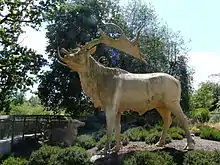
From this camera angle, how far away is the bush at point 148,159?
8469 millimetres

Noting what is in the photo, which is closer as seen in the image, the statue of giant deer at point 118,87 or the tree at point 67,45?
the statue of giant deer at point 118,87

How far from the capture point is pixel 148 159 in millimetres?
8508

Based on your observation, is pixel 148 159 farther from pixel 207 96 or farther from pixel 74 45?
pixel 207 96

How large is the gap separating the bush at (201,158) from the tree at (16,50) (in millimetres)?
10957

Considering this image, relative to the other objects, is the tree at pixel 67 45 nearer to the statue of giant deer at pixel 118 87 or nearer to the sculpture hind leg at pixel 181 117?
the statue of giant deer at pixel 118 87

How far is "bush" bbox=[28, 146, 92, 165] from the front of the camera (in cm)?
924

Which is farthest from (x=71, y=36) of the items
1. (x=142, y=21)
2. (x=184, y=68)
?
(x=184, y=68)

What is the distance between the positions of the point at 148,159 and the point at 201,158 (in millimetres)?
1192

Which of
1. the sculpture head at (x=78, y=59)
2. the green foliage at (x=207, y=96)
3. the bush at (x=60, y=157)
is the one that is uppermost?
the green foliage at (x=207, y=96)

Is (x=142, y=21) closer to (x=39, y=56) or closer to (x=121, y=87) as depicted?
(x=39, y=56)

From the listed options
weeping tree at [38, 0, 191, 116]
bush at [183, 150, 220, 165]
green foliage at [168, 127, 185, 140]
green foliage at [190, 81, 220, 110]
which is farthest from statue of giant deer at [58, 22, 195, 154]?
green foliage at [190, 81, 220, 110]

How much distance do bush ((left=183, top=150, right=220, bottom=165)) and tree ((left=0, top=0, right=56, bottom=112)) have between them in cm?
1096

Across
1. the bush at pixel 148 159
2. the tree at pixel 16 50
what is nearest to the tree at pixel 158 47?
the tree at pixel 16 50

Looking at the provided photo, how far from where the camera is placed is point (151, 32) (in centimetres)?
2972
